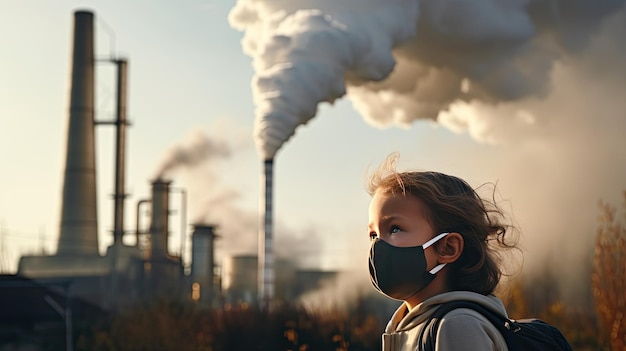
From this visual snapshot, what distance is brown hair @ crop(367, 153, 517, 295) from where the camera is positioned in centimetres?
216

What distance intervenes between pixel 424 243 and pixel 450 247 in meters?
0.07

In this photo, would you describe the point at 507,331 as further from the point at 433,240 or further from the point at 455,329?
the point at 433,240

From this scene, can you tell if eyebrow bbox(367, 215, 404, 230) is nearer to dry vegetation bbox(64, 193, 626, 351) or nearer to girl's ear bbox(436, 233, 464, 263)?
girl's ear bbox(436, 233, 464, 263)

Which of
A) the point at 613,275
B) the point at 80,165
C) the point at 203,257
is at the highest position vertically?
the point at 80,165

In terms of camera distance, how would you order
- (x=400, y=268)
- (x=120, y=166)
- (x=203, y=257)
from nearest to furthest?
(x=400, y=268), (x=120, y=166), (x=203, y=257)

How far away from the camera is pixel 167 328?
13.9 metres

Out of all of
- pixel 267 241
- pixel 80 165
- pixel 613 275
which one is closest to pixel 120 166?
pixel 80 165

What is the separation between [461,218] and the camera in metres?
2.18

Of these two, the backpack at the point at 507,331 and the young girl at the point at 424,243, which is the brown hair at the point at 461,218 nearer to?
the young girl at the point at 424,243

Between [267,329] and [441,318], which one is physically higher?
[441,318]

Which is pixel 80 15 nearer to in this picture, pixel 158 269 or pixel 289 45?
pixel 158 269

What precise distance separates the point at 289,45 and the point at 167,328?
12763mm

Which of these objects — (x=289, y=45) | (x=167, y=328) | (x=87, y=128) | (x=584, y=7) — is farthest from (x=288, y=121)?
(x=167, y=328)

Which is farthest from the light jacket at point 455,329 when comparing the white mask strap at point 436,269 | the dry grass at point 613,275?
the dry grass at point 613,275
